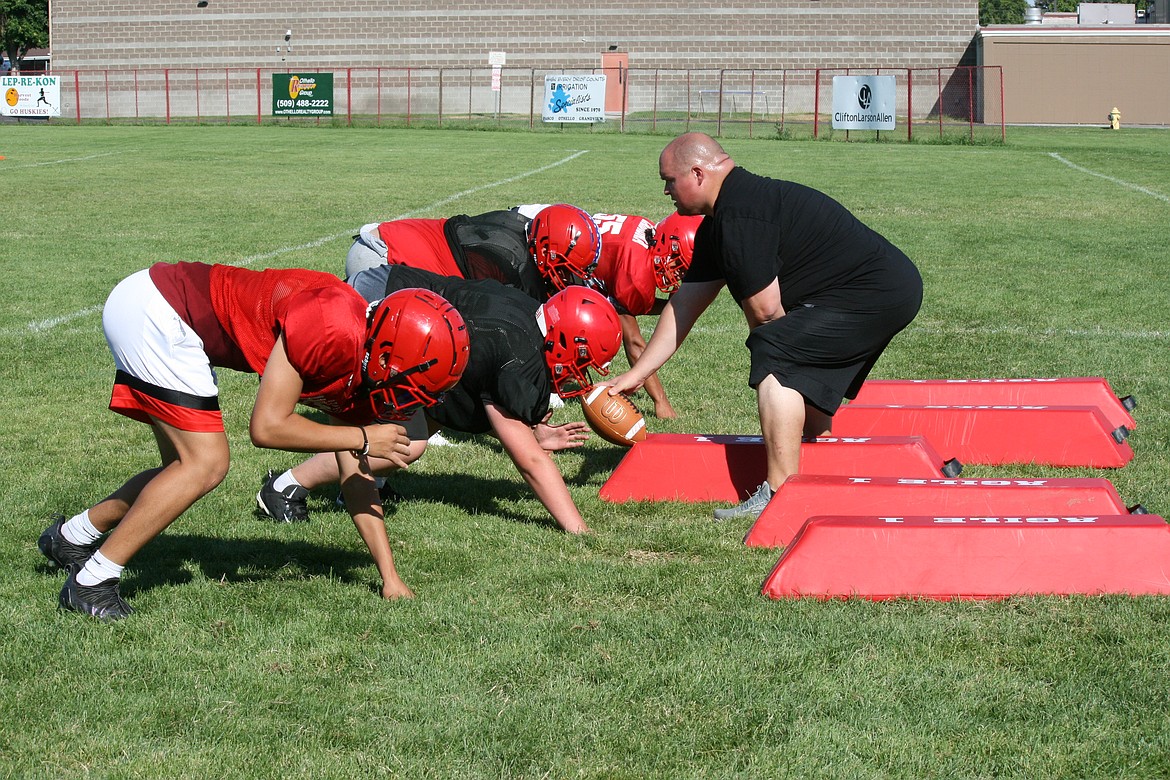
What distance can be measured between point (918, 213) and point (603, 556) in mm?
14082

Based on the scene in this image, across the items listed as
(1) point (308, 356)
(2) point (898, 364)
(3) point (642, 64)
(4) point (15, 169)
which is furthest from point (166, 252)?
(3) point (642, 64)

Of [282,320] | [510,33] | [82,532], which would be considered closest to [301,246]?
[82,532]

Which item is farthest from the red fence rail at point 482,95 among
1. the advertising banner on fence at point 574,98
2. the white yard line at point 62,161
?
the white yard line at point 62,161

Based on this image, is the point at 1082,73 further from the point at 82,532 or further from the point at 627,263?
the point at 82,532

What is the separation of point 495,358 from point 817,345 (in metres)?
1.62

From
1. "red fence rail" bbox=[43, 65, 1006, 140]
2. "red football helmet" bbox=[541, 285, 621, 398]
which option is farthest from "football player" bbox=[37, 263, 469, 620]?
"red fence rail" bbox=[43, 65, 1006, 140]

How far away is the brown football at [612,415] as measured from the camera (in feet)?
20.4

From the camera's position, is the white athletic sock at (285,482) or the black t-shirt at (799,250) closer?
the black t-shirt at (799,250)

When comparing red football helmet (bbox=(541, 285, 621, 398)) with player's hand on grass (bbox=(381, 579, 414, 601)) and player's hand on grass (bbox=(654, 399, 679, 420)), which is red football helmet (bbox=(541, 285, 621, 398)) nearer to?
player's hand on grass (bbox=(381, 579, 414, 601))

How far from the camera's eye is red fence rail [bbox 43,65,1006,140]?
161ft

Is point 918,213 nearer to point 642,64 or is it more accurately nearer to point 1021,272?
point 1021,272

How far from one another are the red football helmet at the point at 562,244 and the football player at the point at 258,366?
2.30 metres

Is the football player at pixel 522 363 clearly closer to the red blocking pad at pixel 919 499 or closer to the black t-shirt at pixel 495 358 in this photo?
the black t-shirt at pixel 495 358

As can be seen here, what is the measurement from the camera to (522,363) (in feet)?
17.9
